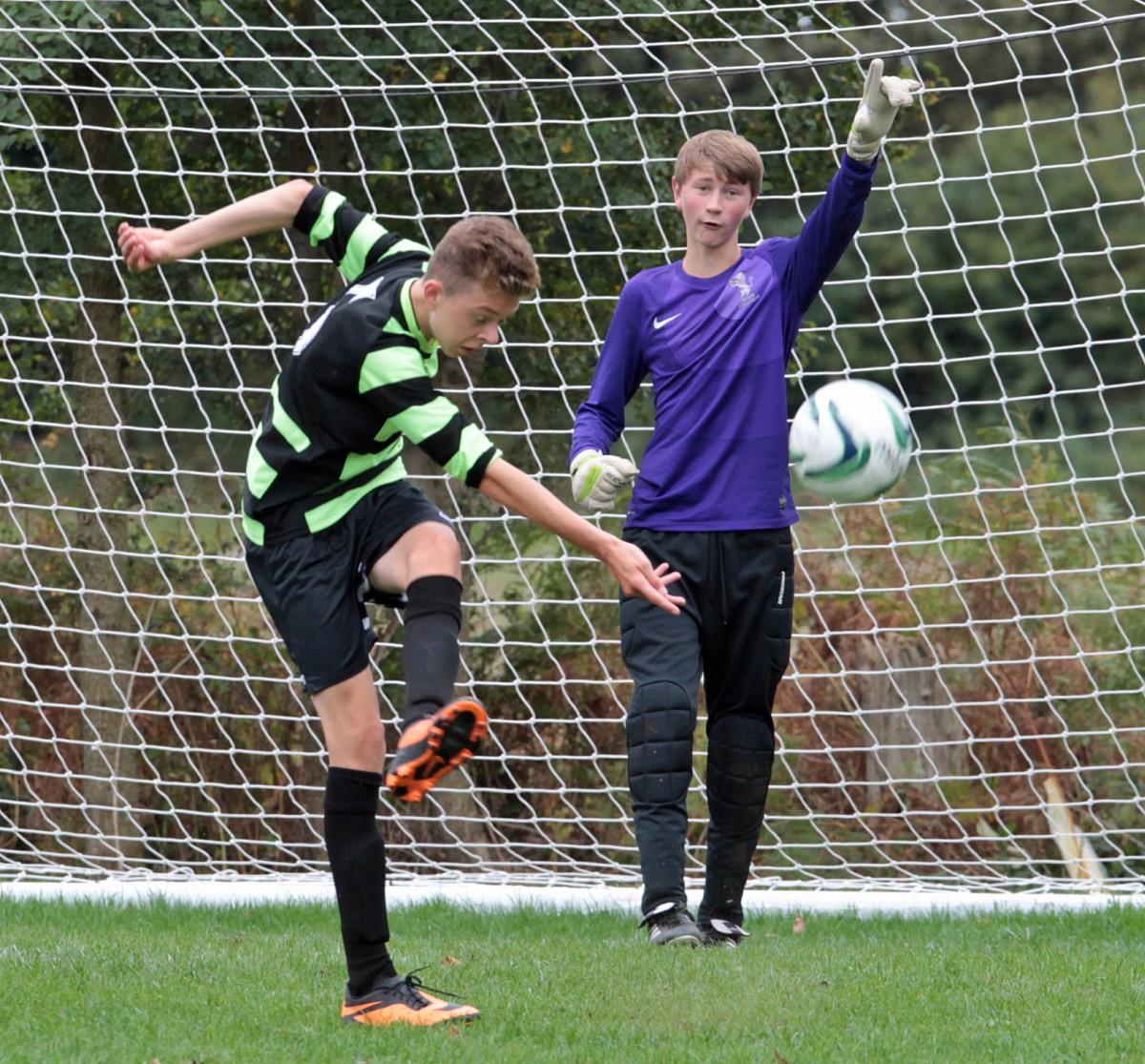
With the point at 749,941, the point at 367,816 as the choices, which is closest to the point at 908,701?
the point at 749,941

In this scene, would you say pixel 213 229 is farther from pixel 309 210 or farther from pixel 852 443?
pixel 852 443

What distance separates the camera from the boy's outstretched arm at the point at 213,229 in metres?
3.70

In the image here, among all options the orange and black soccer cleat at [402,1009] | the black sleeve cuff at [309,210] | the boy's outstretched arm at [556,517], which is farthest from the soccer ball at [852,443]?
the orange and black soccer cleat at [402,1009]

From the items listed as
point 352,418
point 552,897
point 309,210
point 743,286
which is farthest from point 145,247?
point 552,897

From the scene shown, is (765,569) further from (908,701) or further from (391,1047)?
(908,701)

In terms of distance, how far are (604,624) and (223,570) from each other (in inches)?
66.9

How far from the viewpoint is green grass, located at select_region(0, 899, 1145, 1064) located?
334cm

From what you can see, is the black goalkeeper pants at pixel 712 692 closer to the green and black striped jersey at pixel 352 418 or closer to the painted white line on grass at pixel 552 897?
the painted white line on grass at pixel 552 897

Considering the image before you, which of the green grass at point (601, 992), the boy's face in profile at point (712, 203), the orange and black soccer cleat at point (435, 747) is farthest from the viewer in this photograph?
the boy's face in profile at point (712, 203)

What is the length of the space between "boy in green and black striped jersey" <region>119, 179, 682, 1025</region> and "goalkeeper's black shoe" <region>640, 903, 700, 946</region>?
0.91m

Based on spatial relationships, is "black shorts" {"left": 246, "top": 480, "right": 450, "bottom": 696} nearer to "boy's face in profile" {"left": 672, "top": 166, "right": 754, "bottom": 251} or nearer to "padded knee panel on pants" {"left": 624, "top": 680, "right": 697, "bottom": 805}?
"padded knee panel on pants" {"left": 624, "top": 680, "right": 697, "bottom": 805}

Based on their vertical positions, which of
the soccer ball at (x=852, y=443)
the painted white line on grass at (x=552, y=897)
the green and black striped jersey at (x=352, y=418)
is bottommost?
the painted white line on grass at (x=552, y=897)

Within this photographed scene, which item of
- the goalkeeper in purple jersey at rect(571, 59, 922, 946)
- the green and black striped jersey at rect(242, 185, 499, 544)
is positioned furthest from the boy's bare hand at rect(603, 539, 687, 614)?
the goalkeeper in purple jersey at rect(571, 59, 922, 946)

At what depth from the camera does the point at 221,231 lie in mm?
3826
